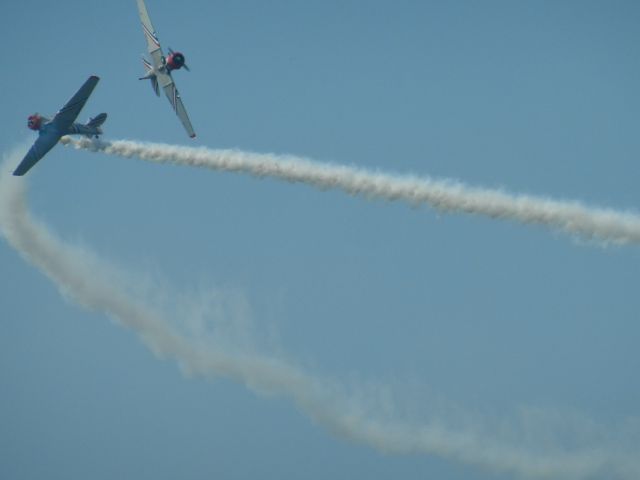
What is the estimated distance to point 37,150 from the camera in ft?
189

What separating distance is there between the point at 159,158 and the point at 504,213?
19711 millimetres

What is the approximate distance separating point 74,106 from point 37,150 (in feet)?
11.1

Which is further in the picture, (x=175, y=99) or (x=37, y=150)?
(x=37, y=150)

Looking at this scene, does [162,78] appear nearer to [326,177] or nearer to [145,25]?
[145,25]

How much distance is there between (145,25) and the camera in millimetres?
57312

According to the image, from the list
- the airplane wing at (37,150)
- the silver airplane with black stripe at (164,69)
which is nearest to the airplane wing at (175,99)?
the silver airplane with black stripe at (164,69)

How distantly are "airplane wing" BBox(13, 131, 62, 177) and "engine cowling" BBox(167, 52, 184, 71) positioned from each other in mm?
7508

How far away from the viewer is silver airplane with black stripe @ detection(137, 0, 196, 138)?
181 feet

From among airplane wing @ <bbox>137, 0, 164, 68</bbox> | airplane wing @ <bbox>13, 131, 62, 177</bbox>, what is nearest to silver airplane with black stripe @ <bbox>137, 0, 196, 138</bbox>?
airplane wing @ <bbox>137, 0, 164, 68</bbox>

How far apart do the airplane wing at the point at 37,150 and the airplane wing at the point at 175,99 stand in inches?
254

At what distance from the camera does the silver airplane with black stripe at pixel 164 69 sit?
55094mm

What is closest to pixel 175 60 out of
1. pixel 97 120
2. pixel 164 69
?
pixel 164 69

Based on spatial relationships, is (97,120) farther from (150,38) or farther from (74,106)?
(150,38)

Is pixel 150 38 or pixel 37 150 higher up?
pixel 150 38
